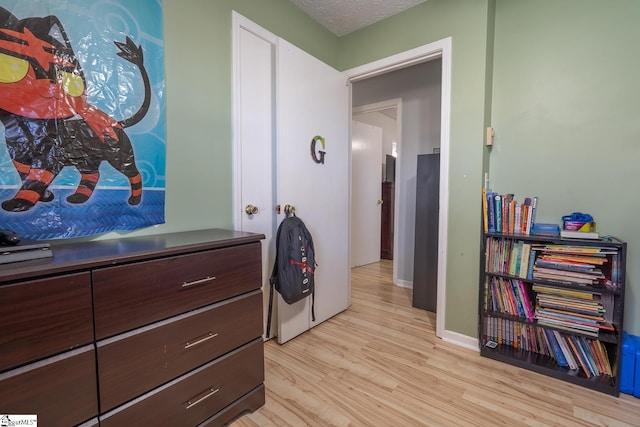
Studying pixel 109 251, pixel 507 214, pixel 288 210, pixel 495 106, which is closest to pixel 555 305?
pixel 507 214

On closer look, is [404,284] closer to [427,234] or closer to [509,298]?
[427,234]

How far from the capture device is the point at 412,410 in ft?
4.52

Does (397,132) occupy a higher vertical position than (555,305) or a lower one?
higher

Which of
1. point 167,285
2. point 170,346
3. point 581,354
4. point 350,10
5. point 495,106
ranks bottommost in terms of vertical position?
point 581,354

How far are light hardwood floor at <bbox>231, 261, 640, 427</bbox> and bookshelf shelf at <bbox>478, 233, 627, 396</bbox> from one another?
0.12 metres

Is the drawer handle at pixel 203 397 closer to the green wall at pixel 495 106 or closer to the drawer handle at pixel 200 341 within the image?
the drawer handle at pixel 200 341

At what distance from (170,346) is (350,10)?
252 cm

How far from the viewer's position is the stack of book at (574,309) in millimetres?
1525

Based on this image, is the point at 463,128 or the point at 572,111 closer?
the point at 572,111

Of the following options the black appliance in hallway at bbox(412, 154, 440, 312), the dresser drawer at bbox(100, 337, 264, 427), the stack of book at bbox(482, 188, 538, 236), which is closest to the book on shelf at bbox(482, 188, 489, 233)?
the stack of book at bbox(482, 188, 538, 236)

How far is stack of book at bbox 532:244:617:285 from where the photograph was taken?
1.52m

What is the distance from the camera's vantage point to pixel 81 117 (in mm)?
1143

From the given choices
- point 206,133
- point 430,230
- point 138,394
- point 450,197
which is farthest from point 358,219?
point 138,394

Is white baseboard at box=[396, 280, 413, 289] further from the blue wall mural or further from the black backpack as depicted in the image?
the blue wall mural
